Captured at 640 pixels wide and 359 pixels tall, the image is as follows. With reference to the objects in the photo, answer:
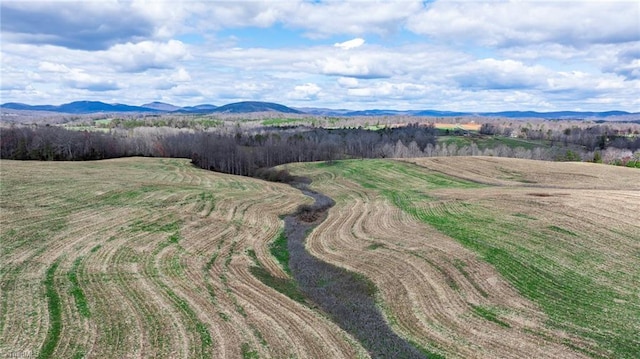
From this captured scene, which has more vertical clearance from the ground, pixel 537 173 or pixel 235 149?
pixel 235 149

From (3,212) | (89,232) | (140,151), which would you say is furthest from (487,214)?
(140,151)

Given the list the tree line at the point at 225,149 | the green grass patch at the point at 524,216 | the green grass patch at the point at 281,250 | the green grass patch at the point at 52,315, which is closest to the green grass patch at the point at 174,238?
the green grass patch at the point at 281,250

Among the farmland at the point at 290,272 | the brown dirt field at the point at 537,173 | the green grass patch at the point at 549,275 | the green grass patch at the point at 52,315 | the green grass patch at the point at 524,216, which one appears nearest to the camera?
the green grass patch at the point at 52,315

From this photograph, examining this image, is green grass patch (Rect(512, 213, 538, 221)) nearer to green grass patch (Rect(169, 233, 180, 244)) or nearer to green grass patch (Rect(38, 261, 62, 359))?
green grass patch (Rect(169, 233, 180, 244))

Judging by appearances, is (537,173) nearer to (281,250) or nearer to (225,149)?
(281,250)

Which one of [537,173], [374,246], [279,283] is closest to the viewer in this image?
[279,283]

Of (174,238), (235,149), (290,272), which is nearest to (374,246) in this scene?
(290,272)

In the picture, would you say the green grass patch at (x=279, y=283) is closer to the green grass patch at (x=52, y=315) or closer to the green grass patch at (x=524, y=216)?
the green grass patch at (x=52, y=315)
